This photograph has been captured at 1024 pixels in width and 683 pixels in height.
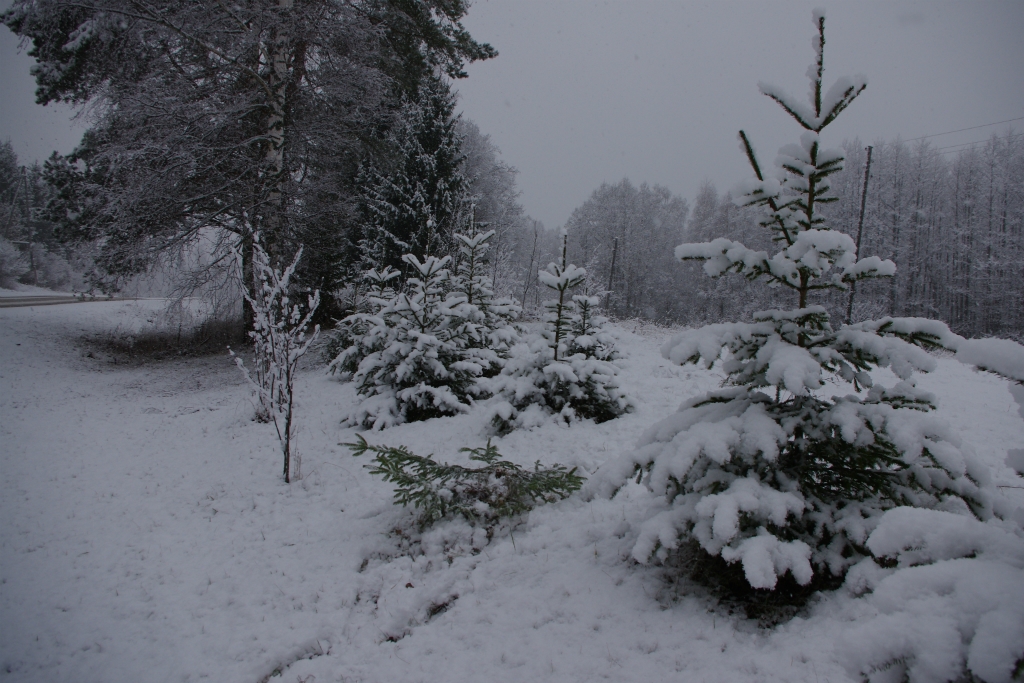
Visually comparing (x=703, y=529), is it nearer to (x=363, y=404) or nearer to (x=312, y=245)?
(x=363, y=404)

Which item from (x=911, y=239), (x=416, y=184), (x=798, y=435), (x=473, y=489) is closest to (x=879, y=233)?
(x=911, y=239)

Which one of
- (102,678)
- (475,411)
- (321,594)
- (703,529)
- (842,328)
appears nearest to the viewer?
(703,529)

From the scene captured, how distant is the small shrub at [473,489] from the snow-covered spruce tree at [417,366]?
2.51 meters

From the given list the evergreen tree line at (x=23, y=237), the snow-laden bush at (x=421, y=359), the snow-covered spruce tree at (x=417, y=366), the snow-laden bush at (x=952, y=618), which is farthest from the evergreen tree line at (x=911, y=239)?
the evergreen tree line at (x=23, y=237)

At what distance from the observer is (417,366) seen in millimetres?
6332

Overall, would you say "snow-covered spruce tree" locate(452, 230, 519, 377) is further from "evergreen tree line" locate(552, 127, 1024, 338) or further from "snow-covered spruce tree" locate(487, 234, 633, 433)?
"evergreen tree line" locate(552, 127, 1024, 338)

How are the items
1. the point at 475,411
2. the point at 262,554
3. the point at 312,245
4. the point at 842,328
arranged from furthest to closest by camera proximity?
the point at 312,245, the point at 475,411, the point at 262,554, the point at 842,328

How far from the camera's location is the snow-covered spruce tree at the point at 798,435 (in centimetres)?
184

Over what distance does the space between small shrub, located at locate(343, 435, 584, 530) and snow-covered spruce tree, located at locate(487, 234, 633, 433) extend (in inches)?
66.4

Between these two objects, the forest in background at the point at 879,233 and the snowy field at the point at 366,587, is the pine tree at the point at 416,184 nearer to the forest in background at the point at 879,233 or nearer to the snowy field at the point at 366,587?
the forest in background at the point at 879,233

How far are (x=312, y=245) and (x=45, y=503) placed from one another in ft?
27.2

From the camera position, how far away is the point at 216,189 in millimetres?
10219

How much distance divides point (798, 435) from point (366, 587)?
2.85 m

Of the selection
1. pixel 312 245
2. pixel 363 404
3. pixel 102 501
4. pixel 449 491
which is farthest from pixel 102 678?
pixel 312 245
